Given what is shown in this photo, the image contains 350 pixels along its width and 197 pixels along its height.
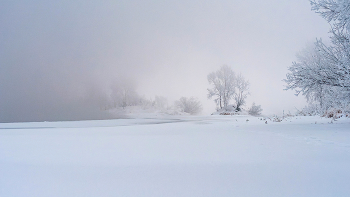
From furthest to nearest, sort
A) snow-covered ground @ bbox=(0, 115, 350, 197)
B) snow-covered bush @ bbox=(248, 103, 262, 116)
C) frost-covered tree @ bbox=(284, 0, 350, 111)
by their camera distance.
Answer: snow-covered bush @ bbox=(248, 103, 262, 116)
frost-covered tree @ bbox=(284, 0, 350, 111)
snow-covered ground @ bbox=(0, 115, 350, 197)

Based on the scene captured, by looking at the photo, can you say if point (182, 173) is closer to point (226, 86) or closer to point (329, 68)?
point (329, 68)

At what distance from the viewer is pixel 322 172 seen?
4.53 ft

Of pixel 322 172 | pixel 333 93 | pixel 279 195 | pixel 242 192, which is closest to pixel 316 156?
pixel 322 172

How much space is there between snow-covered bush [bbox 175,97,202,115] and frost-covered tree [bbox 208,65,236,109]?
1.46 meters

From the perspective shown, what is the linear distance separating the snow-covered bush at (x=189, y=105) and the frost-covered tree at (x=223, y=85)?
57.6 inches

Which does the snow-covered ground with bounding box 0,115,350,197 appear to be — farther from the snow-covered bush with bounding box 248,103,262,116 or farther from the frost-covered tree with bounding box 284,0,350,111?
the snow-covered bush with bounding box 248,103,262,116

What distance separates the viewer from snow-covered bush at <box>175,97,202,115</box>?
18.8 meters

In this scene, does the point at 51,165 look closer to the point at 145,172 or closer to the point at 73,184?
the point at 73,184

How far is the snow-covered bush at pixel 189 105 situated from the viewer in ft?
61.7

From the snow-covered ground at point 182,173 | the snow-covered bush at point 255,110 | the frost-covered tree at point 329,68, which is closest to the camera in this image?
the snow-covered ground at point 182,173

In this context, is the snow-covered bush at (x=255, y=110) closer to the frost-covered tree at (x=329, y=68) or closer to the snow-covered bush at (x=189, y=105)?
the snow-covered bush at (x=189, y=105)

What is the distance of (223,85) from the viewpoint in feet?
60.4

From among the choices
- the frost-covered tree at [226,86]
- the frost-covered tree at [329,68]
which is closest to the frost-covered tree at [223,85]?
the frost-covered tree at [226,86]

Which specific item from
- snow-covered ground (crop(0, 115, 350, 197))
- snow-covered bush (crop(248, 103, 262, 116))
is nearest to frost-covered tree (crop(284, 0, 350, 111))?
snow-covered ground (crop(0, 115, 350, 197))
